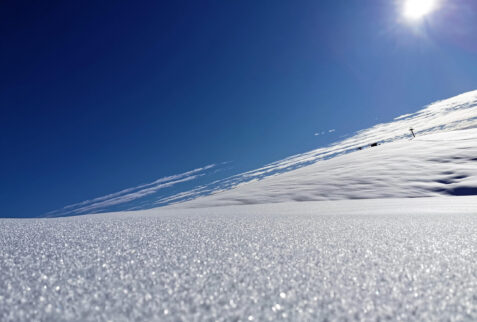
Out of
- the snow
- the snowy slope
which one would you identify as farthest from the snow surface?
the snowy slope

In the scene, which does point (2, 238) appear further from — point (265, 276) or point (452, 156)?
point (452, 156)

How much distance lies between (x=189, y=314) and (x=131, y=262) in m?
0.30

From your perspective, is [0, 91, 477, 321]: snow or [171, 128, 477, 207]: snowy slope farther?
[171, 128, 477, 207]: snowy slope

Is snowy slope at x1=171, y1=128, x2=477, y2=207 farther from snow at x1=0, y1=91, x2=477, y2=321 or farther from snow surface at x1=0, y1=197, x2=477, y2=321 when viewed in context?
snow surface at x1=0, y1=197, x2=477, y2=321

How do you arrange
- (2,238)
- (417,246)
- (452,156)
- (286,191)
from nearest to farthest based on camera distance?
(417,246)
(2,238)
(286,191)
(452,156)

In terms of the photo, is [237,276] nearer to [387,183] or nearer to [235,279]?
[235,279]

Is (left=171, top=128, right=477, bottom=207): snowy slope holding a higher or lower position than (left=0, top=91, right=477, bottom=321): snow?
lower

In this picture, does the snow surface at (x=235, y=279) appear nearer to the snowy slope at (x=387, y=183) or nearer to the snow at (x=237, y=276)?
the snow at (x=237, y=276)

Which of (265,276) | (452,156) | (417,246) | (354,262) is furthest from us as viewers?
(452,156)

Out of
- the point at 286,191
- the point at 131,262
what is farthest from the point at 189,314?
the point at 286,191

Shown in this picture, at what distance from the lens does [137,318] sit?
401 millimetres

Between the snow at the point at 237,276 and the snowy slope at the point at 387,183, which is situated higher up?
the snow at the point at 237,276

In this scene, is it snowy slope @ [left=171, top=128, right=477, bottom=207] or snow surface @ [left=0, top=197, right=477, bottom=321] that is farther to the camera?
snowy slope @ [left=171, top=128, right=477, bottom=207]

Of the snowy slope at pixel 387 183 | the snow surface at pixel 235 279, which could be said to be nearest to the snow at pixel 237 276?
the snow surface at pixel 235 279
